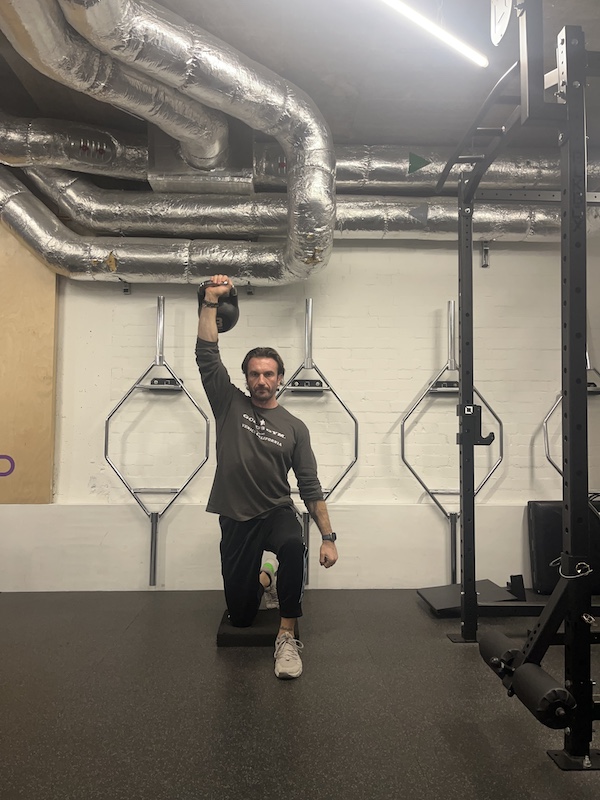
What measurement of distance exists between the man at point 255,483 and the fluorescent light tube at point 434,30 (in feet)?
4.43

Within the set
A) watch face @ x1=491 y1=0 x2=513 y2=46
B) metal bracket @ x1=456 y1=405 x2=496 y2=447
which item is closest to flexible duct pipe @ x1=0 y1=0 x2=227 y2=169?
watch face @ x1=491 y1=0 x2=513 y2=46

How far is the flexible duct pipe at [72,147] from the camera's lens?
3.04m

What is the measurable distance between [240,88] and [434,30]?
3.16ft

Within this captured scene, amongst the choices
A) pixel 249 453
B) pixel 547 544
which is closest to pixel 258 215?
pixel 249 453

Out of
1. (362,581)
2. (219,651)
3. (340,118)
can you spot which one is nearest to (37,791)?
(219,651)

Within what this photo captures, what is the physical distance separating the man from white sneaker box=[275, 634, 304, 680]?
3cm

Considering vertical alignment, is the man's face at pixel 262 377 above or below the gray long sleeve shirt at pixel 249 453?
above

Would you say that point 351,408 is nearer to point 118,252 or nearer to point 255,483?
point 255,483

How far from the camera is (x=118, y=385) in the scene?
146 inches

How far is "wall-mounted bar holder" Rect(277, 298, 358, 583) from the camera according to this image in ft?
11.4

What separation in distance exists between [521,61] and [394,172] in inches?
66.1

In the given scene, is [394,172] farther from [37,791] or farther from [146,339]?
[37,791]

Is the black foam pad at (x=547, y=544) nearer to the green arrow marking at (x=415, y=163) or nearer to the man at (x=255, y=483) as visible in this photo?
the man at (x=255, y=483)

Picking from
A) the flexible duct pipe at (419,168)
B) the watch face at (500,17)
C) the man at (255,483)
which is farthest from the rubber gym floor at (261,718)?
the flexible duct pipe at (419,168)
